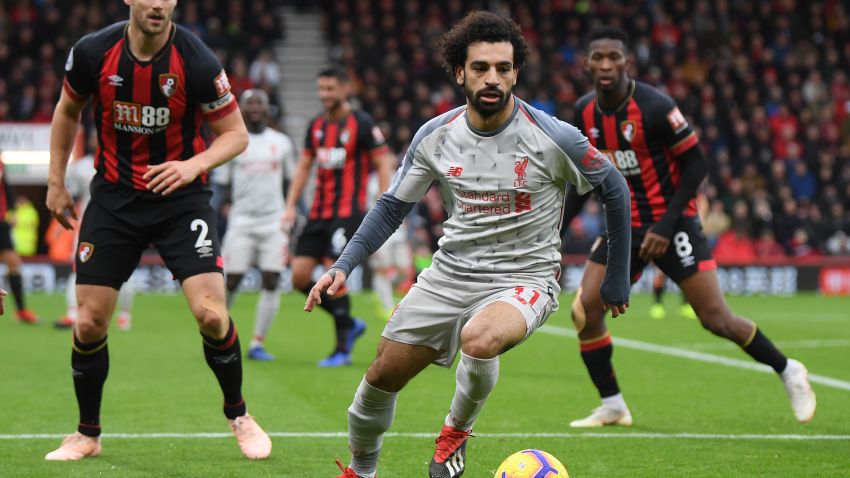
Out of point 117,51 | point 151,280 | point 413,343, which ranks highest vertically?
point 117,51

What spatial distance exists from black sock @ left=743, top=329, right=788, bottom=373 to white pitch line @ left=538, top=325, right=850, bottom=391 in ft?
6.94

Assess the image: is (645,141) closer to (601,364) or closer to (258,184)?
(601,364)

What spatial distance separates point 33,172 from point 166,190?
18406 mm

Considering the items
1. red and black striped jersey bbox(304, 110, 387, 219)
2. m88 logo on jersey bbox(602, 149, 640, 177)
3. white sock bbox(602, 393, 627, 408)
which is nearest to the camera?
m88 logo on jersey bbox(602, 149, 640, 177)

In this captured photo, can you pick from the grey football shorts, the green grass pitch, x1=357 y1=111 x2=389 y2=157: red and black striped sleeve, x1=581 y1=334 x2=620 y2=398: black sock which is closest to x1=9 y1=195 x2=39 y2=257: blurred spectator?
the green grass pitch

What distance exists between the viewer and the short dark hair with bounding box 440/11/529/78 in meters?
5.29

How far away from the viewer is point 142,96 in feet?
20.0

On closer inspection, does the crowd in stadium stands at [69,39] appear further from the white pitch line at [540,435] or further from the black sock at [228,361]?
the black sock at [228,361]

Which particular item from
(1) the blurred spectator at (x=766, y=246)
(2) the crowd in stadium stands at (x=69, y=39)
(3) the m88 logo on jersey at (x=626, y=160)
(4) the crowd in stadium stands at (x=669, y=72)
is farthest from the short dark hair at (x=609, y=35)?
(2) the crowd in stadium stands at (x=69, y=39)

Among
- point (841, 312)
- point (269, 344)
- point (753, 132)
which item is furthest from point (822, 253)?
point (269, 344)

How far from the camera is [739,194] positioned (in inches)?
944

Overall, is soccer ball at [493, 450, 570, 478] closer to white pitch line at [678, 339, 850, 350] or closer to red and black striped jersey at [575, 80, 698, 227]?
red and black striped jersey at [575, 80, 698, 227]

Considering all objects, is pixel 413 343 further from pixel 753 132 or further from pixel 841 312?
pixel 753 132

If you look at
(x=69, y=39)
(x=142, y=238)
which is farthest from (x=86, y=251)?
(x=69, y=39)
